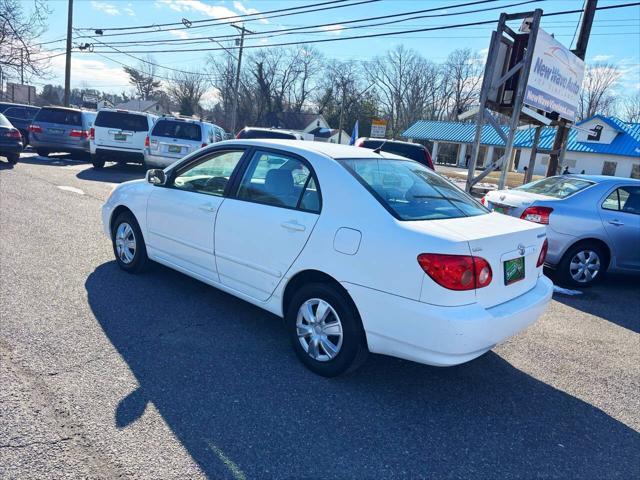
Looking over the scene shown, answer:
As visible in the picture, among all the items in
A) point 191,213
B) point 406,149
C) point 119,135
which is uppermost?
point 406,149

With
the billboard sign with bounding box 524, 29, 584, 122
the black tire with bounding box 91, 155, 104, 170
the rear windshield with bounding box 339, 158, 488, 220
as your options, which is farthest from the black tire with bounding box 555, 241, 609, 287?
the black tire with bounding box 91, 155, 104, 170

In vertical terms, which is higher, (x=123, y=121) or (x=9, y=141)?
(x=123, y=121)

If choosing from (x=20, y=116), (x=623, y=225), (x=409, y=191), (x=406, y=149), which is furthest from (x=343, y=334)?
(x=20, y=116)

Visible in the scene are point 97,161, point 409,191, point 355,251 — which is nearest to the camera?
point 355,251

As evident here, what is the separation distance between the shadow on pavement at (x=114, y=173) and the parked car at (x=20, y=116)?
18.0ft

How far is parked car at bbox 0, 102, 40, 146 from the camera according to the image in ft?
63.7

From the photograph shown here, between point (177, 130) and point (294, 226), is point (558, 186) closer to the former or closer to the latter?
point (294, 226)

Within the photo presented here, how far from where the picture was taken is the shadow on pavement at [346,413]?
8.42 feet

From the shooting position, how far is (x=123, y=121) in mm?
14445

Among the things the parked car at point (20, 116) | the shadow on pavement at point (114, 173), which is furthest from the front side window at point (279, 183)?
the parked car at point (20, 116)

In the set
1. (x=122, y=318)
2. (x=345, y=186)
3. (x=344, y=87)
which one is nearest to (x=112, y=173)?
(x=122, y=318)

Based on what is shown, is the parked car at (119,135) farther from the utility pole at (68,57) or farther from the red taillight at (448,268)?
the utility pole at (68,57)

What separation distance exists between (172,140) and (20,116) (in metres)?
11.3

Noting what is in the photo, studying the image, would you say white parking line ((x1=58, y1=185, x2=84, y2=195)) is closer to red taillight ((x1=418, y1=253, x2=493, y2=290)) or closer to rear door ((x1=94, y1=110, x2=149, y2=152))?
rear door ((x1=94, y1=110, x2=149, y2=152))
